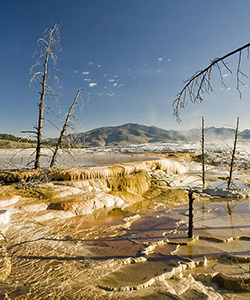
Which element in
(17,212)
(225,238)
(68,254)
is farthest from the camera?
(17,212)

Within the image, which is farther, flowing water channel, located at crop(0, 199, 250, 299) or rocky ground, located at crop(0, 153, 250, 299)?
rocky ground, located at crop(0, 153, 250, 299)

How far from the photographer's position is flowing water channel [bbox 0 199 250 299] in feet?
10.3

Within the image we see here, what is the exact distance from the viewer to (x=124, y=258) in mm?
4258

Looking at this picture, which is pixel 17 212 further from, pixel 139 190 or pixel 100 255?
pixel 139 190

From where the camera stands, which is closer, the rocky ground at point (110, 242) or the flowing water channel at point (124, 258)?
the flowing water channel at point (124, 258)

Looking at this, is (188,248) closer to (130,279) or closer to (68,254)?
(130,279)

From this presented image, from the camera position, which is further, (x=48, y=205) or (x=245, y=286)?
(x=48, y=205)

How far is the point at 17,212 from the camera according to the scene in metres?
5.93

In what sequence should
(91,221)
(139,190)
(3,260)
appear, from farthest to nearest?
(139,190) < (91,221) < (3,260)

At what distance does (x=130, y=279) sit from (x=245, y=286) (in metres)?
1.98

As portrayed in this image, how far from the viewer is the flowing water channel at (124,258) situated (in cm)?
315

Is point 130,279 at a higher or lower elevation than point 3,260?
lower

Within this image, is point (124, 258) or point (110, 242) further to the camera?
point (110, 242)

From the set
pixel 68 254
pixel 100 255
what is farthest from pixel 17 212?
pixel 100 255
